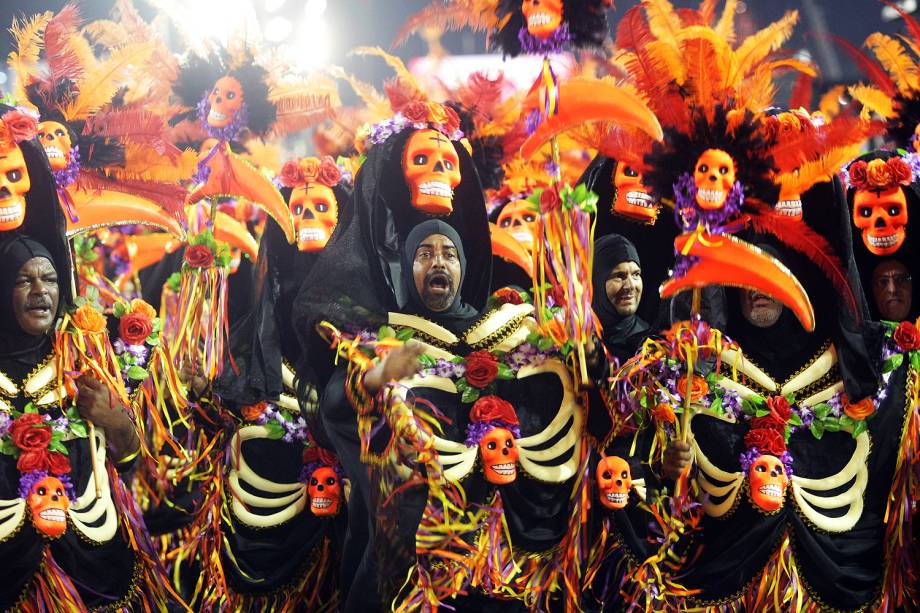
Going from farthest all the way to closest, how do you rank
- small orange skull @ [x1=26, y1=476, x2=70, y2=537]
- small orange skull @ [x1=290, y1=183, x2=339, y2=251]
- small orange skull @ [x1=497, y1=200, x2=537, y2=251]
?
1. small orange skull @ [x1=497, y1=200, x2=537, y2=251]
2. small orange skull @ [x1=290, y1=183, x2=339, y2=251]
3. small orange skull @ [x1=26, y1=476, x2=70, y2=537]

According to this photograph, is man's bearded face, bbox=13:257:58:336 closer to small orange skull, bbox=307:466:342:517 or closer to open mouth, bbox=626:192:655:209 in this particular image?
small orange skull, bbox=307:466:342:517

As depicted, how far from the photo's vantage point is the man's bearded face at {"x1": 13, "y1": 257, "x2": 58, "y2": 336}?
13.8 ft

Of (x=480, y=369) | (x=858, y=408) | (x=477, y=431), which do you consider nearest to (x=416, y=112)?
(x=480, y=369)

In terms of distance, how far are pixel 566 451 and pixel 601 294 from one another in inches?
28.8

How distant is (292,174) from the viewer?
17.4 ft

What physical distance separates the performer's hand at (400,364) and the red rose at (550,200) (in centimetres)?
81

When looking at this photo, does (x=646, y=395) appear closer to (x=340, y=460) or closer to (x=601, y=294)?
(x=601, y=294)

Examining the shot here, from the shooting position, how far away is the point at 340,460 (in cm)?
481

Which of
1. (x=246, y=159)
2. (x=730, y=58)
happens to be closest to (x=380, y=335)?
(x=246, y=159)

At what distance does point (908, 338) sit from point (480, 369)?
1.68m

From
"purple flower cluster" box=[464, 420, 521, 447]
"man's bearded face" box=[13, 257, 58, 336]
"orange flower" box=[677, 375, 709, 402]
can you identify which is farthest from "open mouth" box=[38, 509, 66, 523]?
"orange flower" box=[677, 375, 709, 402]

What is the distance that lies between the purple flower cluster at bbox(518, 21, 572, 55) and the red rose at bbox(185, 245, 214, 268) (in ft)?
5.13

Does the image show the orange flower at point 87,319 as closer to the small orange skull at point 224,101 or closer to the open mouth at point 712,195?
the small orange skull at point 224,101

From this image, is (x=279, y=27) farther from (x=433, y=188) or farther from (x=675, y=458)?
(x=675, y=458)
